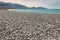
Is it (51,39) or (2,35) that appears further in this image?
(2,35)

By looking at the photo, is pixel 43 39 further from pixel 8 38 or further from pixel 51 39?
pixel 8 38

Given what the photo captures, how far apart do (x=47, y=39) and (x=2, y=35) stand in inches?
89.4

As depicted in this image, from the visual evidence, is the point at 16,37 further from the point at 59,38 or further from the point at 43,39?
the point at 59,38

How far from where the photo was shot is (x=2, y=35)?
7.86 metres

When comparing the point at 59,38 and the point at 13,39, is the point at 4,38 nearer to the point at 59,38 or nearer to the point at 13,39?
the point at 13,39

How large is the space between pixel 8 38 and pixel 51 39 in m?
1.98

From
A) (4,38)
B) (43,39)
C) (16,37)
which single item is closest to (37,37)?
(43,39)

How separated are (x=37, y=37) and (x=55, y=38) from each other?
0.86 m

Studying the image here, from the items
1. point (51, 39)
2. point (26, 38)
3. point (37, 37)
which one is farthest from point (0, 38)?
point (51, 39)

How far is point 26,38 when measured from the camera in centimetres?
728

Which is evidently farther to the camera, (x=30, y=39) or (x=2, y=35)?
(x=2, y=35)

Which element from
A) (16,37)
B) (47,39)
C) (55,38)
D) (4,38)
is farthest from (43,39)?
(4,38)

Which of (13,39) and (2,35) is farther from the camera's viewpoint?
(2,35)

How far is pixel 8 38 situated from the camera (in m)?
7.30
